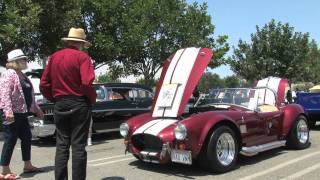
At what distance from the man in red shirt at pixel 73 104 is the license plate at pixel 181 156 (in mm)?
1502

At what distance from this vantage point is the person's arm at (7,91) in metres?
6.52

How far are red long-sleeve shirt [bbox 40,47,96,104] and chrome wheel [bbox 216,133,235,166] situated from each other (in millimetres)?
2245

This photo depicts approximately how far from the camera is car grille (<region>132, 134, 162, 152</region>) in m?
6.80

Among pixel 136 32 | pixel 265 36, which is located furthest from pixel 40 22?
pixel 265 36

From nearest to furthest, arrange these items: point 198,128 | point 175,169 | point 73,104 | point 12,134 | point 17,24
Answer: point 73,104, point 198,128, point 12,134, point 175,169, point 17,24

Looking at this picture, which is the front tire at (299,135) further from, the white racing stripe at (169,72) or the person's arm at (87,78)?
the person's arm at (87,78)

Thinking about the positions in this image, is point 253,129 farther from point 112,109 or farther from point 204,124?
point 112,109

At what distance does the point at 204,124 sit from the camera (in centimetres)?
667

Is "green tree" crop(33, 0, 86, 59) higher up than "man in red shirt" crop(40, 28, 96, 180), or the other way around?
"green tree" crop(33, 0, 86, 59)

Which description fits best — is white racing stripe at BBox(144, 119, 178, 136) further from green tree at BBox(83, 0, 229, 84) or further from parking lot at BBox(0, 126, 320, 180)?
green tree at BBox(83, 0, 229, 84)

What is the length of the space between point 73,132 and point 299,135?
491 cm

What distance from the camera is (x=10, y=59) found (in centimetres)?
679

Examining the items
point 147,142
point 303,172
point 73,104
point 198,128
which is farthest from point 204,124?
point 73,104

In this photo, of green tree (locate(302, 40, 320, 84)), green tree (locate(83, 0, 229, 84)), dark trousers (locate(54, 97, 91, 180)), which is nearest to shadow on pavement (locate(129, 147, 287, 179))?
dark trousers (locate(54, 97, 91, 180))
